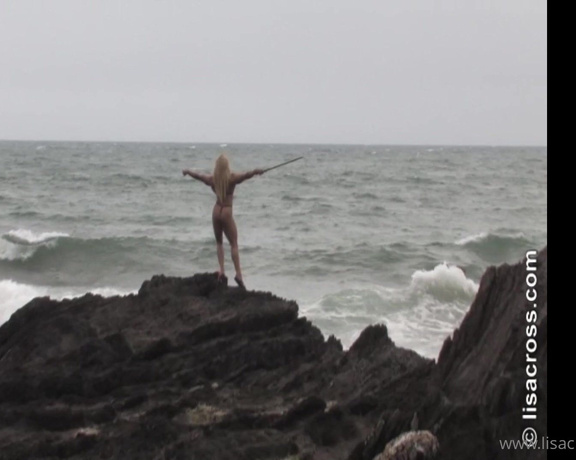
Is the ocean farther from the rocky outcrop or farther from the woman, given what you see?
the rocky outcrop

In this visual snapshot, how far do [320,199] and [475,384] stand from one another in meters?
32.2

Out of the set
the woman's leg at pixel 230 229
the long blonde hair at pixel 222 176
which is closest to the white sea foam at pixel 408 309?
the woman's leg at pixel 230 229

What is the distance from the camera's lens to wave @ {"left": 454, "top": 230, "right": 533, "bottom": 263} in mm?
24203

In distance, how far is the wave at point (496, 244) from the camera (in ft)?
79.4

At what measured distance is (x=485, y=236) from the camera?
26312mm

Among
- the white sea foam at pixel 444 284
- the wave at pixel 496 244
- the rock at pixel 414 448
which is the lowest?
the wave at pixel 496 244

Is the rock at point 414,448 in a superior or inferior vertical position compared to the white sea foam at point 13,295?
superior

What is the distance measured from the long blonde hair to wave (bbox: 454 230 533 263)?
1598 centimetres

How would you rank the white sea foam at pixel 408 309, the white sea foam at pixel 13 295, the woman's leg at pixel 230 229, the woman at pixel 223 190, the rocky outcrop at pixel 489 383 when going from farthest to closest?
the white sea foam at pixel 13 295 → the white sea foam at pixel 408 309 → the woman's leg at pixel 230 229 → the woman at pixel 223 190 → the rocky outcrop at pixel 489 383

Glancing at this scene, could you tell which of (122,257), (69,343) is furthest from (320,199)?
(69,343)

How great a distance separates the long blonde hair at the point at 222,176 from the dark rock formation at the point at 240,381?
3.97ft

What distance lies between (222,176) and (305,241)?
17.0m

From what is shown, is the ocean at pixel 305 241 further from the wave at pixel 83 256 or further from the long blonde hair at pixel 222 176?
the long blonde hair at pixel 222 176

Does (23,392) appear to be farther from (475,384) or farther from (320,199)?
(320,199)
